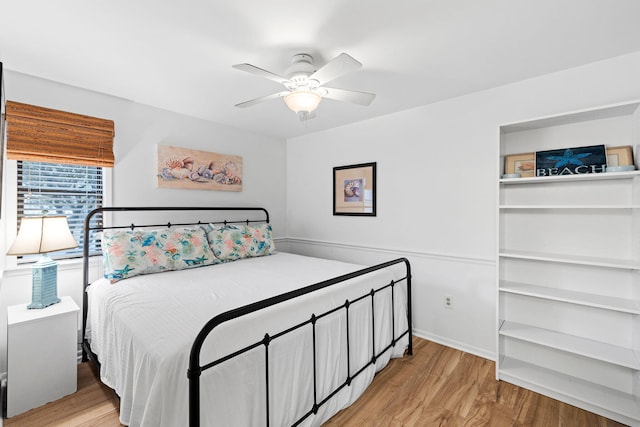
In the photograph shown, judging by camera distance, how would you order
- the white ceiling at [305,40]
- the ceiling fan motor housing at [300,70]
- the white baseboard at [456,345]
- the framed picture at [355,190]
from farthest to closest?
the framed picture at [355,190], the white baseboard at [456,345], the ceiling fan motor housing at [300,70], the white ceiling at [305,40]

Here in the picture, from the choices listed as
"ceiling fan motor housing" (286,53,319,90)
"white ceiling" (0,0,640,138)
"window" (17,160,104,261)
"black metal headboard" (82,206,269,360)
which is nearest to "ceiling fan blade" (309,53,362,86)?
"ceiling fan motor housing" (286,53,319,90)

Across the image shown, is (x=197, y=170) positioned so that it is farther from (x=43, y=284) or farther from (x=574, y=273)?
(x=574, y=273)

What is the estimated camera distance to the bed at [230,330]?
4.05 feet

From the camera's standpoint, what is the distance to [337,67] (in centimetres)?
168

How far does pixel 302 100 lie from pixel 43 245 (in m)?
2.07

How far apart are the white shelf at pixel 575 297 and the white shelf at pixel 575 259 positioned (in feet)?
0.79

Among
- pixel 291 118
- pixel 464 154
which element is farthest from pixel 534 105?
pixel 291 118

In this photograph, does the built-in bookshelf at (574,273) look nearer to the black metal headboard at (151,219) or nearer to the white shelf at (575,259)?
the white shelf at (575,259)

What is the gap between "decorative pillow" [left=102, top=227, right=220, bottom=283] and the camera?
235 cm

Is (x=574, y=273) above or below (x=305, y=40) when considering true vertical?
below

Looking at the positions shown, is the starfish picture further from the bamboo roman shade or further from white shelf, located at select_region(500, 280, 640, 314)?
the bamboo roman shade

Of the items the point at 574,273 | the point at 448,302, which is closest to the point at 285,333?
the point at 448,302

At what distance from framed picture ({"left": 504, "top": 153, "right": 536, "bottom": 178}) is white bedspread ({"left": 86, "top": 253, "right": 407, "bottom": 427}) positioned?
1.34 m

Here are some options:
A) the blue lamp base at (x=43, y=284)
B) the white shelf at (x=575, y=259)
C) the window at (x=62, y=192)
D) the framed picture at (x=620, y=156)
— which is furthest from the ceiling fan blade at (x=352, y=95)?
the blue lamp base at (x=43, y=284)
